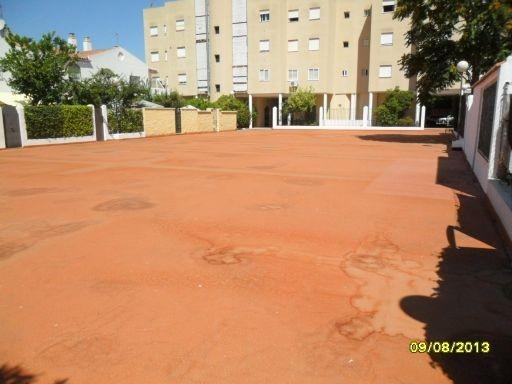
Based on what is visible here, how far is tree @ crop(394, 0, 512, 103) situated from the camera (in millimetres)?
17516

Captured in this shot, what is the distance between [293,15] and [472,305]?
152ft

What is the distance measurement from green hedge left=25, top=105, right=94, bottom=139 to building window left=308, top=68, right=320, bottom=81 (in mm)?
26824

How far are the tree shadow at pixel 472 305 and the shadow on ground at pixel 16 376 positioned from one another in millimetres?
2738

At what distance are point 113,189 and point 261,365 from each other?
746 cm

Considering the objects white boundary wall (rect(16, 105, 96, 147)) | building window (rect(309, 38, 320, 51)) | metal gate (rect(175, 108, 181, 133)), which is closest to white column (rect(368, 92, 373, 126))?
building window (rect(309, 38, 320, 51))

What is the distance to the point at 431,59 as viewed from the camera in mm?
21047

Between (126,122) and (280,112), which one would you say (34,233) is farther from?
(280,112)

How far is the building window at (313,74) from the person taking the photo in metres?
45.4

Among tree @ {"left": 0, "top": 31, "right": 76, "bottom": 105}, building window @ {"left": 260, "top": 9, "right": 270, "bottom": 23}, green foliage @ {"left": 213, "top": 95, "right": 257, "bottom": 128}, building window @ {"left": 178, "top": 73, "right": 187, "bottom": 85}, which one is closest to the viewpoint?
tree @ {"left": 0, "top": 31, "right": 76, "bottom": 105}

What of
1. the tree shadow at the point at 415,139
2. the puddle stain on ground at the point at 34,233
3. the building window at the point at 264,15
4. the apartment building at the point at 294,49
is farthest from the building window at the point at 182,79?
the puddle stain on ground at the point at 34,233

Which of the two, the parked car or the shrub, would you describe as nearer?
the shrub

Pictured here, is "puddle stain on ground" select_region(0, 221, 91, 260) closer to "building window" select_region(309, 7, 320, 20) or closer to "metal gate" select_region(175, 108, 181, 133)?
"metal gate" select_region(175, 108, 181, 133)

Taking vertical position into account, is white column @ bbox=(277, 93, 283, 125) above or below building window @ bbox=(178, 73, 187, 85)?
below
